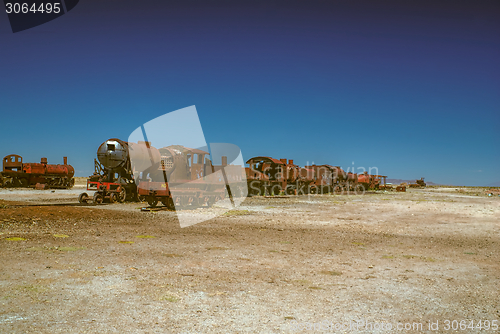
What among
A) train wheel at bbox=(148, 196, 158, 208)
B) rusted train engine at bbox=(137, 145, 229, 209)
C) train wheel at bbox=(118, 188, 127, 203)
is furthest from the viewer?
train wheel at bbox=(118, 188, 127, 203)

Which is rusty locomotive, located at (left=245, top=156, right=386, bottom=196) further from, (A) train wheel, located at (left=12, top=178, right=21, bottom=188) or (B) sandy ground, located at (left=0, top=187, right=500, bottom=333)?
(A) train wheel, located at (left=12, top=178, right=21, bottom=188)

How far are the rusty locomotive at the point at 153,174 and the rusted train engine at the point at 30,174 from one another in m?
20.6

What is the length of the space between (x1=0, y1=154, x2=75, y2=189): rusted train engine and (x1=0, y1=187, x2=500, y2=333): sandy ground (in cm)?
3164

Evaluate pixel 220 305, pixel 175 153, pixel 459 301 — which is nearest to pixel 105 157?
pixel 175 153

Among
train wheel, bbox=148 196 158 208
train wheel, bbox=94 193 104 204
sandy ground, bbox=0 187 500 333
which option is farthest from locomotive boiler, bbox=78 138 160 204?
sandy ground, bbox=0 187 500 333

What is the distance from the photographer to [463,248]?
8.62 meters

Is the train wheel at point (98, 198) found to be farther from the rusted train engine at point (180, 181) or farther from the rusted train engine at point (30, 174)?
the rusted train engine at point (30, 174)

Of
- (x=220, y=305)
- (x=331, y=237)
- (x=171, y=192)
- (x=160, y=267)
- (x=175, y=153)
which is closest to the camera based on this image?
(x=220, y=305)

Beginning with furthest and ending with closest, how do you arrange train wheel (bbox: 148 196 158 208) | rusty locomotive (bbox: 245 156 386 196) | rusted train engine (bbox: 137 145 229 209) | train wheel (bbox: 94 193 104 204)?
rusty locomotive (bbox: 245 156 386 196), train wheel (bbox: 94 193 104 204), train wheel (bbox: 148 196 158 208), rusted train engine (bbox: 137 145 229 209)

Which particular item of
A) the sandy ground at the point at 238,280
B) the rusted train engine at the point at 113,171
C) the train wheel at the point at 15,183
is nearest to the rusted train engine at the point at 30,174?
the train wheel at the point at 15,183

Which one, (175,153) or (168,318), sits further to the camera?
(175,153)

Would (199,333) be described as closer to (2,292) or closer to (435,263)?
(2,292)

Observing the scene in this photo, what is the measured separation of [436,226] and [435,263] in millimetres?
6681

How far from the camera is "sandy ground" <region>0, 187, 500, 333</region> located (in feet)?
13.2
